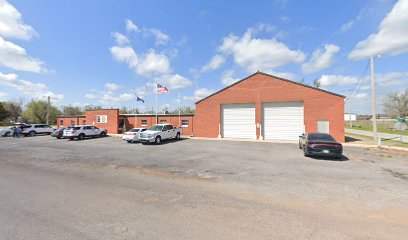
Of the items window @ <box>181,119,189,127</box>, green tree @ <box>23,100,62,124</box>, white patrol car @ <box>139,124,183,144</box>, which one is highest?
green tree @ <box>23,100,62,124</box>

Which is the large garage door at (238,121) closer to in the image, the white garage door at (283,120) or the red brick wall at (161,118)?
the white garage door at (283,120)

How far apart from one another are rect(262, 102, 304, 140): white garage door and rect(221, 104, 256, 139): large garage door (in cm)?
154

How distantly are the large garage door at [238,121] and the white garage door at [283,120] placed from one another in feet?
5.06

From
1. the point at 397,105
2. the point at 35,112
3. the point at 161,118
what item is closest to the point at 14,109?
the point at 35,112

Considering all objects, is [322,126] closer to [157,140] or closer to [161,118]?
[157,140]

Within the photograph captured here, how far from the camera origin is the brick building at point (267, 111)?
2102 cm

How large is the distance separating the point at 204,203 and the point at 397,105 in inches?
3305

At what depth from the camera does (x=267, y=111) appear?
2342 centimetres

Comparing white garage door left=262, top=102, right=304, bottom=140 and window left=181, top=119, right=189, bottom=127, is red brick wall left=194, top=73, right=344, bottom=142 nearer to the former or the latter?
white garage door left=262, top=102, right=304, bottom=140

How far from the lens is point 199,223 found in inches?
162

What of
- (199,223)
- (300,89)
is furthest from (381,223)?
(300,89)

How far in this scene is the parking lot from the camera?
12.5 feet

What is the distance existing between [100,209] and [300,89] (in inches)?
887

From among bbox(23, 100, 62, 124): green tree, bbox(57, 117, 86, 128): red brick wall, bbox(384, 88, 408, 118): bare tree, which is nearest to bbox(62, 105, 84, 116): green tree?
bbox(23, 100, 62, 124): green tree
